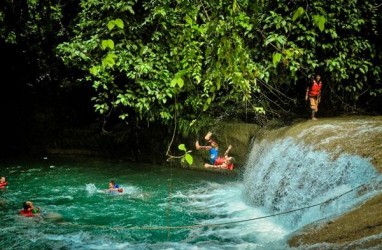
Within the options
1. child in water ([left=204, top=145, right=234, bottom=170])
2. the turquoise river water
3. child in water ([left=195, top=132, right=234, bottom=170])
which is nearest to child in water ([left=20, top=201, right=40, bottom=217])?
the turquoise river water

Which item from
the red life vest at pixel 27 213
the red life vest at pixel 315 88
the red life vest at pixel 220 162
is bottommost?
the red life vest at pixel 27 213

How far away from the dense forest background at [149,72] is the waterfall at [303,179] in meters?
1.44

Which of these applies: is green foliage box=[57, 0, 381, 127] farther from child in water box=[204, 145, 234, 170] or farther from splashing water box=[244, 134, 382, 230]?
child in water box=[204, 145, 234, 170]

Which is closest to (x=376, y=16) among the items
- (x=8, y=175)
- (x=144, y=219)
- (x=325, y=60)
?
(x=325, y=60)

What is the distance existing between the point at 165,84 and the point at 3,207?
15.6 ft

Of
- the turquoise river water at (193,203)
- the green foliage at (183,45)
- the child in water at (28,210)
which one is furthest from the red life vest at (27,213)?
the green foliage at (183,45)

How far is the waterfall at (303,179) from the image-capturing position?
5.69m

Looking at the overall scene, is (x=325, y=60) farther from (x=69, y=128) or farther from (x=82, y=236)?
(x=69, y=128)

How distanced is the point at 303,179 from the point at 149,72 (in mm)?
4501

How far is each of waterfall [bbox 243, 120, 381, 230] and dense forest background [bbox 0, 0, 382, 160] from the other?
144cm

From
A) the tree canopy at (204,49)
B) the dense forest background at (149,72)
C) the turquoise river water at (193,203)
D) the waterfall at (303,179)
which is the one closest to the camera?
the waterfall at (303,179)

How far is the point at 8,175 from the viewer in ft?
38.5

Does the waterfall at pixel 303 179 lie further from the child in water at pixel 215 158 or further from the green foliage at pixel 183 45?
the child in water at pixel 215 158

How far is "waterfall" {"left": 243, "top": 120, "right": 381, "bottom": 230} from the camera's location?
5691 mm
